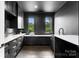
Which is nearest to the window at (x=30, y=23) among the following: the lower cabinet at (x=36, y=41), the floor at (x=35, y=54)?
the lower cabinet at (x=36, y=41)

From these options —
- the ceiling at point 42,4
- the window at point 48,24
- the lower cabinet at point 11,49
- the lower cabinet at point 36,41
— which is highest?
the ceiling at point 42,4

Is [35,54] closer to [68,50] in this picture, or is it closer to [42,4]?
[68,50]

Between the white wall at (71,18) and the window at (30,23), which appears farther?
the window at (30,23)

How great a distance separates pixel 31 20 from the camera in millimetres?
5609

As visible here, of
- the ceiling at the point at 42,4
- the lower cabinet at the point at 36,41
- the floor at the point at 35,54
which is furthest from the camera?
the lower cabinet at the point at 36,41

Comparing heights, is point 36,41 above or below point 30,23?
below

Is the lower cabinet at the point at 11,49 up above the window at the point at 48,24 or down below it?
below

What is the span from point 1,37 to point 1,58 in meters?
0.14

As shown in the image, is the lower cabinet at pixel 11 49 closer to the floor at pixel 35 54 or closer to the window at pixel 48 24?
the floor at pixel 35 54

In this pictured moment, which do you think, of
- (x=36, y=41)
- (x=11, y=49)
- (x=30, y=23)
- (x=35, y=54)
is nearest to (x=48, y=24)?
(x=30, y=23)

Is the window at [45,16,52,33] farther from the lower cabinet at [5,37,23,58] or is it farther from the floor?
the lower cabinet at [5,37,23,58]

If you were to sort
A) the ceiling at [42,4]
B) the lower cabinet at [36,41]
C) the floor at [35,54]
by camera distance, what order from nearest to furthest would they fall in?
the floor at [35,54] < the ceiling at [42,4] < the lower cabinet at [36,41]

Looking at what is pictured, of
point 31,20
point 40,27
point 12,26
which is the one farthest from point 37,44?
point 12,26

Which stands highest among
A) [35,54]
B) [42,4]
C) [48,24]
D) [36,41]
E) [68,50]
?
[42,4]
